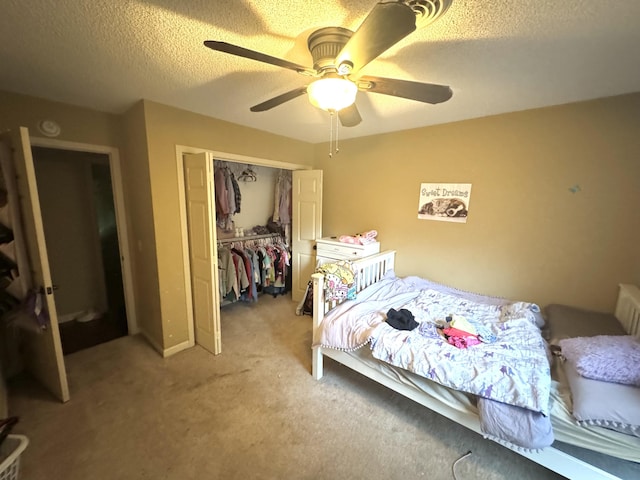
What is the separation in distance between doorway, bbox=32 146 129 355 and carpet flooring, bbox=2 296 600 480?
0.90 metres

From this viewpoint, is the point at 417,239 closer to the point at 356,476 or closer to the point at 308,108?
the point at 308,108

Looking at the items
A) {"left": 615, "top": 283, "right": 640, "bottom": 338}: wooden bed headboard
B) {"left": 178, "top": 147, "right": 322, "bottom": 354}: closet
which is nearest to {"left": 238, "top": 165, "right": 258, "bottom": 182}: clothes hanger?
{"left": 178, "top": 147, "right": 322, "bottom": 354}: closet

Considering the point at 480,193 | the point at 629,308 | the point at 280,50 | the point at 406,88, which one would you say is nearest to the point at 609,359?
the point at 629,308

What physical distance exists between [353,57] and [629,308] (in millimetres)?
2438

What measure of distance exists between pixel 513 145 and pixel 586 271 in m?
1.19

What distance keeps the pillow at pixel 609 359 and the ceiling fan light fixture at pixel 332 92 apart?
1.80 m

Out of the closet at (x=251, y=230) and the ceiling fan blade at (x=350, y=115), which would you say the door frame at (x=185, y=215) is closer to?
the closet at (x=251, y=230)

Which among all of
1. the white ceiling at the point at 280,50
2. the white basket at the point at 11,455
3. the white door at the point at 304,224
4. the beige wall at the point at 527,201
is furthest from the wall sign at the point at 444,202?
the white basket at the point at 11,455

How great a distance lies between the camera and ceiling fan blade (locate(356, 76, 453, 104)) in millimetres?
1197

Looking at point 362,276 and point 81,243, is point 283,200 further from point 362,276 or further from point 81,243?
point 81,243

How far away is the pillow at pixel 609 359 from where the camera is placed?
3.94ft

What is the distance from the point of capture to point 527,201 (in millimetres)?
2211

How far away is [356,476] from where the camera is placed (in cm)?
140

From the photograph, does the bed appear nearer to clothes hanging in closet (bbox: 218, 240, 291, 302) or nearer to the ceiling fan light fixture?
the ceiling fan light fixture
